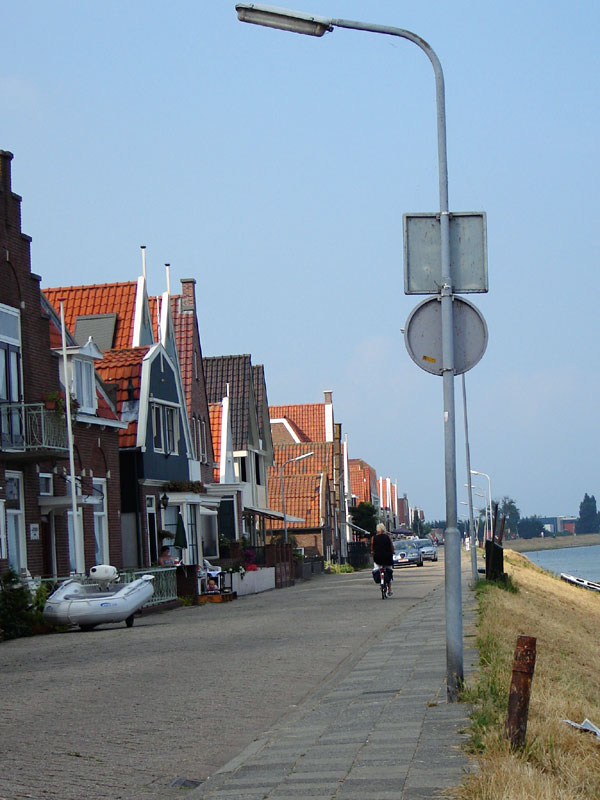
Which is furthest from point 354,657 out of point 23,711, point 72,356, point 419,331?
point 72,356

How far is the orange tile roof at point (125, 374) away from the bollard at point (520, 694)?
27615 mm

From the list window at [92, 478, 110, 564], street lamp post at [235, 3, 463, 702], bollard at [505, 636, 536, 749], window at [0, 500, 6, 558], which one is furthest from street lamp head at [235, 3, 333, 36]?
window at [92, 478, 110, 564]

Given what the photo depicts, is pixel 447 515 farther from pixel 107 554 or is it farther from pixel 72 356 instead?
pixel 107 554

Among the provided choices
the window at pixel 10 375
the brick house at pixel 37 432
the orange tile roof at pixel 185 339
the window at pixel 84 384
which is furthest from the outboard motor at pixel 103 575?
the orange tile roof at pixel 185 339

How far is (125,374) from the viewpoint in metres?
35.0

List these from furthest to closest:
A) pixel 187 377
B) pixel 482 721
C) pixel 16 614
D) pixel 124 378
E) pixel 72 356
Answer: pixel 187 377 → pixel 124 378 → pixel 72 356 → pixel 16 614 → pixel 482 721

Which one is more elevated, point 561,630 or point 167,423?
point 167,423

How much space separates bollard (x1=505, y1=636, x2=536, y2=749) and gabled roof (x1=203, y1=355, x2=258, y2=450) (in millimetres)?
45423

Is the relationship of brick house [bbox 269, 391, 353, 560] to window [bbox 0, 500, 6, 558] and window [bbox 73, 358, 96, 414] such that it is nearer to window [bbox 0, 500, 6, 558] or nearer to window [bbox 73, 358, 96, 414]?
window [bbox 73, 358, 96, 414]

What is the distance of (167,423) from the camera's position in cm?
3697

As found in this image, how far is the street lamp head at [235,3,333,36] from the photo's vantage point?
984cm

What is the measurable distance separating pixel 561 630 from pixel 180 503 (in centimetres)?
1612

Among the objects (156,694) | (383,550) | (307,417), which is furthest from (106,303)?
(307,417)

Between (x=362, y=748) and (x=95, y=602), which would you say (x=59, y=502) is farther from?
(x=362, y=748)
